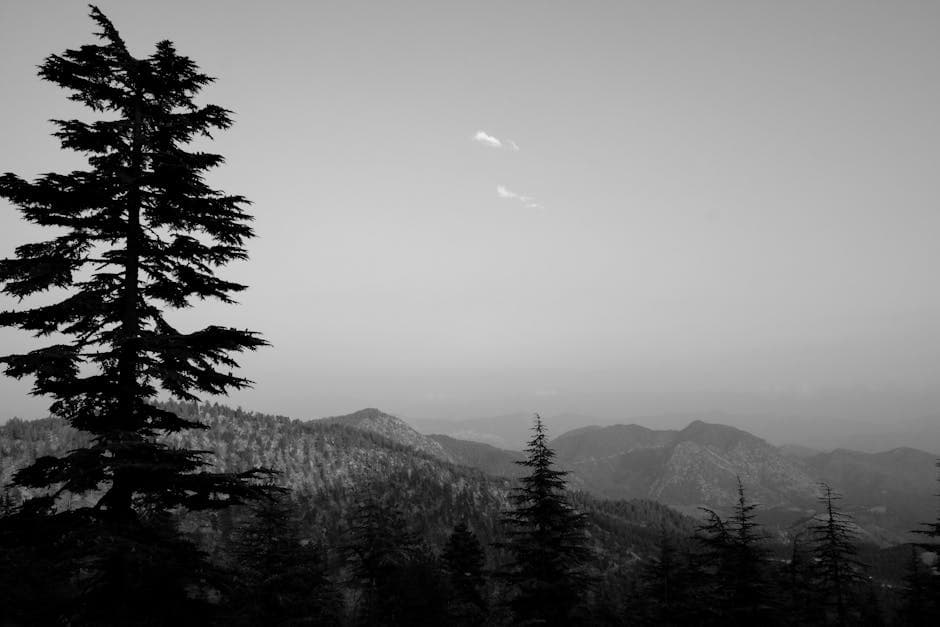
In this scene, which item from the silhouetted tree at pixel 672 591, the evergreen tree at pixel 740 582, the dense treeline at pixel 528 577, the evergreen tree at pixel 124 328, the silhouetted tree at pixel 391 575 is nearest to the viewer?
the evergreen tree at pixel 124 328

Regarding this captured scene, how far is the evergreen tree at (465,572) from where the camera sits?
38406 millimetres

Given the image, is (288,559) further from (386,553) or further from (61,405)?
(61,405)

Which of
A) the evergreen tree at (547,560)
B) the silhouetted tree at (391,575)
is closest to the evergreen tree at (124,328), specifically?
the evergreen tree at (547,560)

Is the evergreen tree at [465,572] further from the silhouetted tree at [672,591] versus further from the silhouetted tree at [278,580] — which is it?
the silhouetted tree at [672,591]

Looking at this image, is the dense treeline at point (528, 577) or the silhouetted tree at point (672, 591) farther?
the silhouetted tree at point (672, 591)

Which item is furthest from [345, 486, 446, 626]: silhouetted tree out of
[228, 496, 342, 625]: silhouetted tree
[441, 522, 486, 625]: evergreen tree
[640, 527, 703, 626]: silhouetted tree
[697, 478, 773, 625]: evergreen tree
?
[697, 478, 773, 625]: evergreen tree

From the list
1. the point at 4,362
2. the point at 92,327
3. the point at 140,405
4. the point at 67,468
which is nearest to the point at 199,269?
the point at 92,327

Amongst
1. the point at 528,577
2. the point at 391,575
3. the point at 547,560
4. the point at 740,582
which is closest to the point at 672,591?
the point at 740,582

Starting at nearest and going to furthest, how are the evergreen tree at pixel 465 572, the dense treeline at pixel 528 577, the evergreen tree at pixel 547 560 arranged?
the evergreen tree at pixel 547 560
the dense treeline at pixel 528 577
the evergreen tree at pixel 465 572

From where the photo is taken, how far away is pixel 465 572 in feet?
144

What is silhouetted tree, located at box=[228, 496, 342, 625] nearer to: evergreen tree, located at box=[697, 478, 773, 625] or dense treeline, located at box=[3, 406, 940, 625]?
dense treeline, located at box=[3, 406, 940, 625]

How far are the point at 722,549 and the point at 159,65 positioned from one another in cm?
3387

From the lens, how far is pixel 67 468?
8.16 metres

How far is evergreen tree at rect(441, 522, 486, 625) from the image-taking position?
38.4 m
